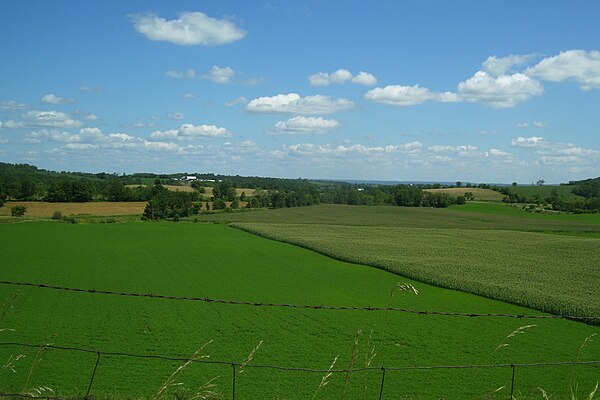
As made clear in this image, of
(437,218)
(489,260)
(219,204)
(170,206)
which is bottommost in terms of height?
(489,260)

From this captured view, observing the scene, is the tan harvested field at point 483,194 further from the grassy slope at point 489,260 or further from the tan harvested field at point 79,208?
the tan harvested field at point 79,208

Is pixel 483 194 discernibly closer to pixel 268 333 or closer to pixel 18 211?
pixel 18 211

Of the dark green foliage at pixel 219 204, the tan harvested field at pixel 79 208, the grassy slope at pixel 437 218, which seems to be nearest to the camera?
the grassy slope at pixel 437 218

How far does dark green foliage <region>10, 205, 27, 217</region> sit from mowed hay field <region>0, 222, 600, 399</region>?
45646 mm

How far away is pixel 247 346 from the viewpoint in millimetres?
16375

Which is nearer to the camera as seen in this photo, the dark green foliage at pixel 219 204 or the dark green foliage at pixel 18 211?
the dark green foliage at pixel 18 211

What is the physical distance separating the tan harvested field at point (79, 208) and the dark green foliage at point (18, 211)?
102 cm

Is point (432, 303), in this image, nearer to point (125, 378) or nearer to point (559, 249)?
point (125, 378)

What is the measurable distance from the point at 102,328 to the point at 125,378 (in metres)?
6.20

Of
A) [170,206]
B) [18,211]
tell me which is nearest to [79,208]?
[18,211]

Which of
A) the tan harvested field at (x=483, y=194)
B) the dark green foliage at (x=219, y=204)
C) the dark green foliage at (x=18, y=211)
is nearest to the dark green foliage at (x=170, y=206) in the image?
the dark green foliage at (x=219, y=204)

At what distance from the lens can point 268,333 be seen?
18.2m

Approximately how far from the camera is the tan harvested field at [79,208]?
83.6m

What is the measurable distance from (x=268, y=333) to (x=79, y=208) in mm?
80839
